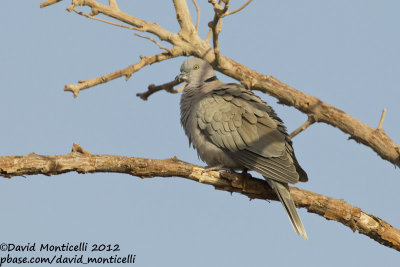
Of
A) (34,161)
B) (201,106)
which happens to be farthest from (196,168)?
(34,161)

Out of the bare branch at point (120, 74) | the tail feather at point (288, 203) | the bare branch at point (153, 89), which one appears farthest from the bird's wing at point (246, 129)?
the bare branch at point (153, 89)

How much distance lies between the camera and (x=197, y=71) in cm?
605

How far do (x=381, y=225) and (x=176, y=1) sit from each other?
3576 millimetres

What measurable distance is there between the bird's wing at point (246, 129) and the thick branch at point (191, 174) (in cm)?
24

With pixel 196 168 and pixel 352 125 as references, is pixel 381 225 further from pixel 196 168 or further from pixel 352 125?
pixel 196 168

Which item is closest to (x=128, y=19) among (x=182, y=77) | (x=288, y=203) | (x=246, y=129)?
(x=182, y=77)

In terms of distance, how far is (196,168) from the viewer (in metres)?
4.59

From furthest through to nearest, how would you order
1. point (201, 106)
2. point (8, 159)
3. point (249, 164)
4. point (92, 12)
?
point (92, 12) < point (201, 106) < point (249, 164) < point (8, 159)

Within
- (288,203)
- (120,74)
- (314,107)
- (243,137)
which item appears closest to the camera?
(288,203)

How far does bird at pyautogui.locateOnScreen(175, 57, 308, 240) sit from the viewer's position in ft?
15.8

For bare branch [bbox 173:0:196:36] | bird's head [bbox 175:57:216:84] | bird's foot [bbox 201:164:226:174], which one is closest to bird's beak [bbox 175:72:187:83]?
bird's head [bbox 175:57:216:84]

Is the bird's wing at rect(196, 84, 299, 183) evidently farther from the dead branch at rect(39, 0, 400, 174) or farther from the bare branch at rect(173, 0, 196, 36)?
the bare branch at rect(173, 0, 196, 36)

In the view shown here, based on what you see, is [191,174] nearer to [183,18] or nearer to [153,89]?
[183,18]

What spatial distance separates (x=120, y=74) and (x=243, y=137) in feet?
4.97
